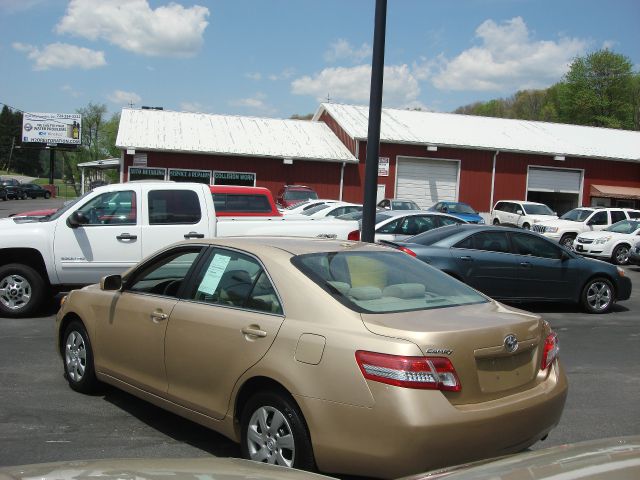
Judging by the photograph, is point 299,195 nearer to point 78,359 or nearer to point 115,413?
point 78,359

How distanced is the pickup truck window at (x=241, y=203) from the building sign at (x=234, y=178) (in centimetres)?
2022

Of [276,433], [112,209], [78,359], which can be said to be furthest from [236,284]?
[112,209]

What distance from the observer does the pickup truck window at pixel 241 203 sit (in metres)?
11.7

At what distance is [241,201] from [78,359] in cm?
637

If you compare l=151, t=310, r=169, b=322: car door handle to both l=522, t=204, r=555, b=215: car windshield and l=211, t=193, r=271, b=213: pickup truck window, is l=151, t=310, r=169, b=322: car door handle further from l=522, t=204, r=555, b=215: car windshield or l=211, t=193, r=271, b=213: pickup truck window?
l=522, t=204, r=555, b=215: car windshield

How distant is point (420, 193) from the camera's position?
3509 cm

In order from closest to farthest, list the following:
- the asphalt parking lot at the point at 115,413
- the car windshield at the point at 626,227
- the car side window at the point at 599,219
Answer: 1. the asphalt parking lot at the point at 115,413
2. the car windshield at the point at 626,227
3. the car side window at the point at 599,219

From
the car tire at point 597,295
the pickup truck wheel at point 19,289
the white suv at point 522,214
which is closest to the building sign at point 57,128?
the white suv at point 522,214

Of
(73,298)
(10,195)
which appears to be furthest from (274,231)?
(10,195)

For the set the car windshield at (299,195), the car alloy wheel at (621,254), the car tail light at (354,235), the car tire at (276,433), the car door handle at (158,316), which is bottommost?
the car alloy wheel at (621,254)

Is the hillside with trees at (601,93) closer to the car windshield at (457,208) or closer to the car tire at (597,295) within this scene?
the car windshield at (457,208)

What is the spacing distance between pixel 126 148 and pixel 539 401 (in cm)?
2878

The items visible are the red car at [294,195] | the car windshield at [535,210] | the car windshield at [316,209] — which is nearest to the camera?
the car windshield at [316,209]

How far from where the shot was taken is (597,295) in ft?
37.2
